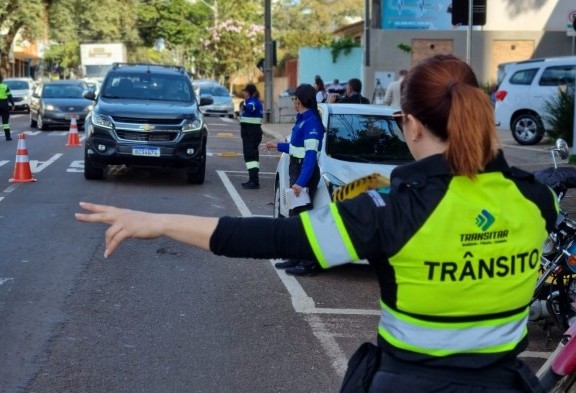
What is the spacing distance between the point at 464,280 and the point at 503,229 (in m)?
0.17

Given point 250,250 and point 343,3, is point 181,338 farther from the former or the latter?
point 343,3

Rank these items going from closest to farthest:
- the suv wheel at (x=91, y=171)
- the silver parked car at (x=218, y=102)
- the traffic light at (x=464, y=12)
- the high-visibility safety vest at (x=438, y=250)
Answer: the high-visibility safety vest at (x=438, y=250), the traffic light at (x=464, y=12), the suv wheel at (x=91, y=171), the silver parked car at (x=218, y=102)

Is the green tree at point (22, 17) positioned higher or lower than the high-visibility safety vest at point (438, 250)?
higher

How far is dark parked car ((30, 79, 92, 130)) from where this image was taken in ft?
96.8

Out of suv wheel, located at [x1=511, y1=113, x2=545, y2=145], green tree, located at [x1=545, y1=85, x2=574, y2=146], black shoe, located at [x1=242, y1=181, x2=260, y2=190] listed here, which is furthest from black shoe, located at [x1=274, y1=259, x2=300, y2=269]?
suv wheel, located at [x1=511, y1=113, x2=545, y2=145]

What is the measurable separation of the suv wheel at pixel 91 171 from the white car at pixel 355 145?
5.53 meters

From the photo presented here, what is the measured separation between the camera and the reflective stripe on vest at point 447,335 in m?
2.39

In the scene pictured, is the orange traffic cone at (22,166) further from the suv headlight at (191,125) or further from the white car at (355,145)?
the white car at (355,145)

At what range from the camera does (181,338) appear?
6.53 m

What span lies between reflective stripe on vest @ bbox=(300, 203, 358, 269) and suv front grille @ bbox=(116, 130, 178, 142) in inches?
510

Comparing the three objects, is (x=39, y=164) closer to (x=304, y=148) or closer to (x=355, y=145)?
(x=355, y=145)

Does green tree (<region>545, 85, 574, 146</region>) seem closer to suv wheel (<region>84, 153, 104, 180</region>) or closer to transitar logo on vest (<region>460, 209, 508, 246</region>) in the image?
suv wheel (<region>84, 153, 104, 180</region>)

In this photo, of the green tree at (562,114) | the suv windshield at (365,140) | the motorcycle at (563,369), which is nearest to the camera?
the motorcycle at (563,369)

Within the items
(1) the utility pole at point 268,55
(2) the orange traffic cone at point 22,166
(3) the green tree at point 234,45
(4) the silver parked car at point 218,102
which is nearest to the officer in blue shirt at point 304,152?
(2) the orange traffic cone at point 22,166
